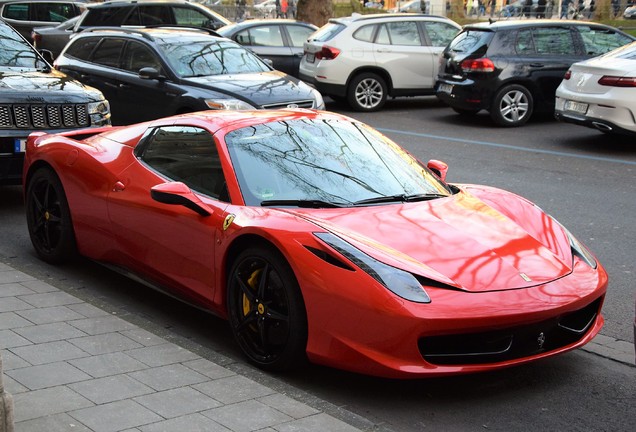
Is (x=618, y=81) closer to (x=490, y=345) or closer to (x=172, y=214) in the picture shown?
(x=172, y=214)

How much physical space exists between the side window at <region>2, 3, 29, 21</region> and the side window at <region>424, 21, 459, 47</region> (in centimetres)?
1159

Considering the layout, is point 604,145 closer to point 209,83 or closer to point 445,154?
point 445,154

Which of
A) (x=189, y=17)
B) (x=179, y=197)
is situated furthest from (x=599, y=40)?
(x=179, y=197)

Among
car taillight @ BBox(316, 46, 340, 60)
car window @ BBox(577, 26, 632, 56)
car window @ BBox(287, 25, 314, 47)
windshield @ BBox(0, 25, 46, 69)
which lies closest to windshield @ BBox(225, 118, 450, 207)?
windshield @ BBox(0, 25, 46, 69)

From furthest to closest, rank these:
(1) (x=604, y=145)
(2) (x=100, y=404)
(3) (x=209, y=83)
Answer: (1) (x=604, y=145)
(3) (x=209, y=83)
(2) (x=100, y=404)

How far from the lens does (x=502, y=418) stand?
4668mm

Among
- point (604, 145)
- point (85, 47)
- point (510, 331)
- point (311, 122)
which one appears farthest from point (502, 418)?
point (85, 47)

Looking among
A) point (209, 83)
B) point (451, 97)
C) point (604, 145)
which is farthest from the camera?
point (451, 97)

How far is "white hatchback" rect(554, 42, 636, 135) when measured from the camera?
1260 centimetres

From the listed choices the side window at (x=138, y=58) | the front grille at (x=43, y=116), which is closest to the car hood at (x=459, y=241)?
the front grille at (x=43, y=116)

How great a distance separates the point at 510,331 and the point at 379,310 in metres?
0.68

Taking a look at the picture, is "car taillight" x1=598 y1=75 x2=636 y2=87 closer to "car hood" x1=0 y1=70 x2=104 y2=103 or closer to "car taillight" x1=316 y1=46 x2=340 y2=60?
"car taillight" x1=316 y1=46 x2=340 y2=60

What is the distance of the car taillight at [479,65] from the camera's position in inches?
606

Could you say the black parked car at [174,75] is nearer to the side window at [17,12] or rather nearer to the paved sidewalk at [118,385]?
the paved sidewalk at [118,385]
